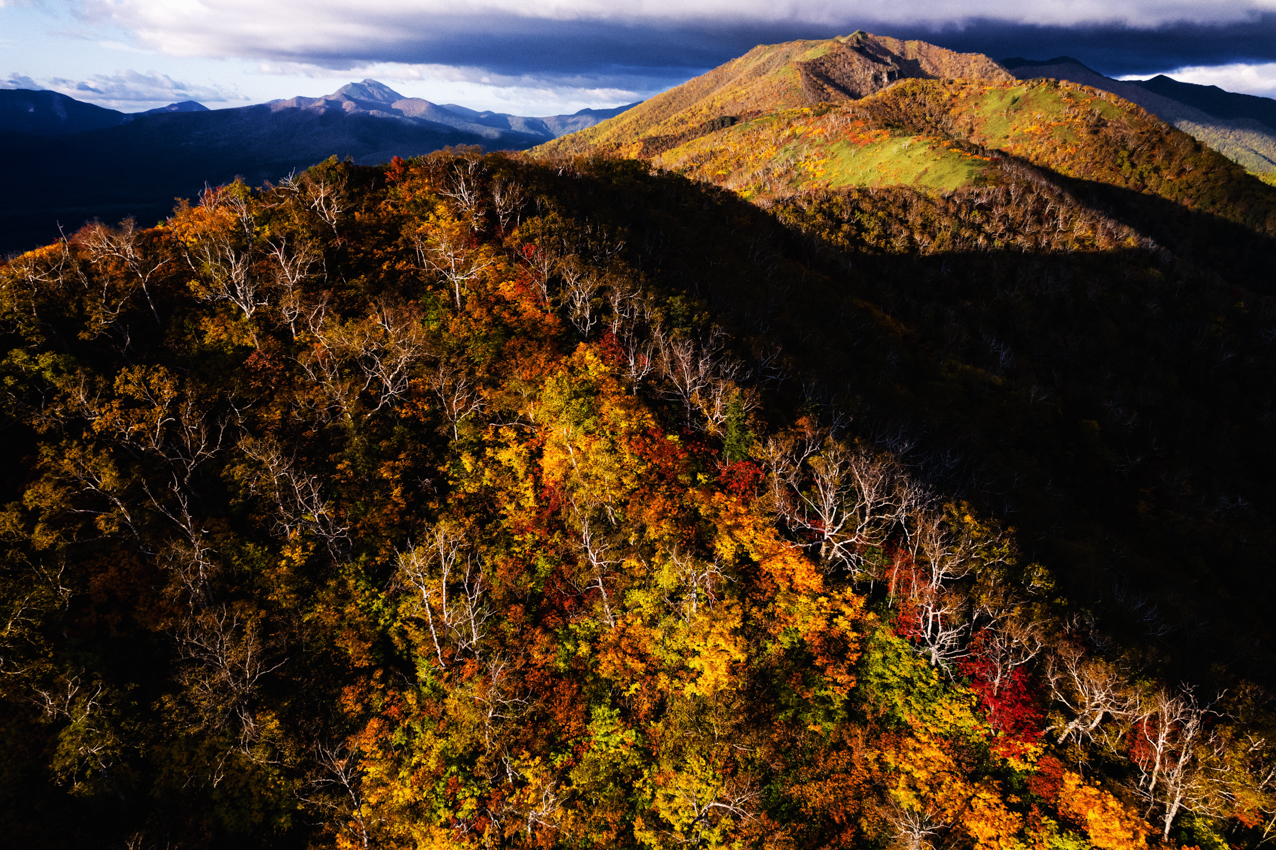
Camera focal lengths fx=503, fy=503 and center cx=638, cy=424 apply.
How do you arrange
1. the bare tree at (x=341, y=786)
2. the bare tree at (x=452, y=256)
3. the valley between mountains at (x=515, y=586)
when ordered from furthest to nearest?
the bare tree at (x=452, y=256), the bare tree at (x=341, y=786), the valley between mountains at (x=515, y=586)

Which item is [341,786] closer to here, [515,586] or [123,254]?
[515,586]

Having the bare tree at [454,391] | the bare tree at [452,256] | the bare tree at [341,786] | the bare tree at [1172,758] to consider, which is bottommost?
the bare tree at [341,786]

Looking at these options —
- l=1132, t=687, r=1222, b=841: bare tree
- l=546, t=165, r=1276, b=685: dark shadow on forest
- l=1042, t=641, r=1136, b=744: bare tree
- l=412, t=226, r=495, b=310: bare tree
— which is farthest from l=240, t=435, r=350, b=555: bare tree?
l=1132, t=687, r=1222, b=841: bare tree

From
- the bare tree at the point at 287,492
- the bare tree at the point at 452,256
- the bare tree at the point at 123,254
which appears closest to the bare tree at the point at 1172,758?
the bare tree at the point at 287,492

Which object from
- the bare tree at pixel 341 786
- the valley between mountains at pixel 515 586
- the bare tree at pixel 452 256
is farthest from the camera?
the bare tree at pixel 452 256

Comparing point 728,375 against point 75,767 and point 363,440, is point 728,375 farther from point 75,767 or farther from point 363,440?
point 75,767

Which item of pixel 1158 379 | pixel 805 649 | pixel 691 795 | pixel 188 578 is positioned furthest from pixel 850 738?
pixel 1158 379

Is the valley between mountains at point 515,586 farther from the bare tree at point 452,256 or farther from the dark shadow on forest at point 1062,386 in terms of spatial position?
the dark shadow on forest at point 1062,386
